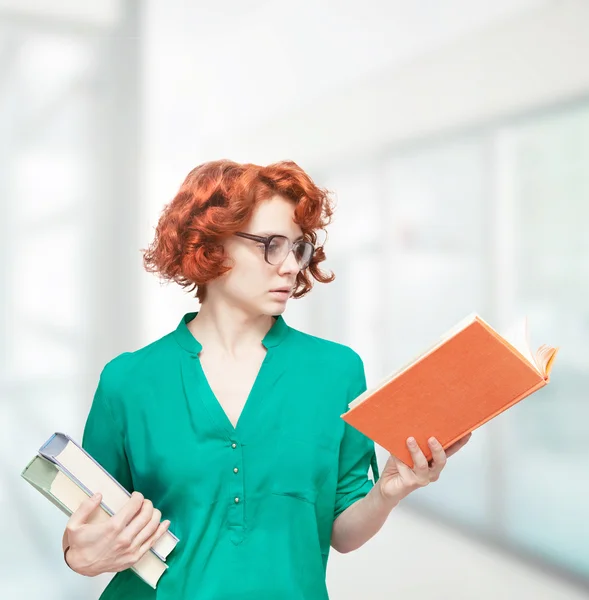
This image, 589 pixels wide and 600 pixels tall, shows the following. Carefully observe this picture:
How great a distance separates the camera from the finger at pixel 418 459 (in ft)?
4.05

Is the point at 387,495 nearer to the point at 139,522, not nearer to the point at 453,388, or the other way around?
the point at 453,388

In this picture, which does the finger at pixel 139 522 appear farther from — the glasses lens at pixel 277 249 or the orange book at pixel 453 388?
the glasses lens at pixel 277 249

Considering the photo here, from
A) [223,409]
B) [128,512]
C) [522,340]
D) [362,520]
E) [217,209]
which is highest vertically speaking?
[217,209]

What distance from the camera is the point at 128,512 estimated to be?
4.06ft

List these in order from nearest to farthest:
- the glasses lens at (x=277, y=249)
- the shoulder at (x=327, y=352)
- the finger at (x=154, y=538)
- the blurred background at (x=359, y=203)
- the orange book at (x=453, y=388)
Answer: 1. the orange book at (x=453, y=388)
2. the finger at (x=154, y=538)
3. the glasses lens at (x=277, y=249)
4. the shoulder at (x=327, y=352)
5. the blurred background at (x=359, y=203)

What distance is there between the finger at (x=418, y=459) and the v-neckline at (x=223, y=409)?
0.30 m

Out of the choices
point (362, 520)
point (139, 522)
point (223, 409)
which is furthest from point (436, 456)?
point (139, 522)

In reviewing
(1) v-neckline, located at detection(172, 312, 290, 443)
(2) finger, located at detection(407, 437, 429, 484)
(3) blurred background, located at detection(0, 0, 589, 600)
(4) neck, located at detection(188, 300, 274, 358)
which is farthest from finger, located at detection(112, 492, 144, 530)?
(3) blurred background, located at detection(0, 0, 589, 600)

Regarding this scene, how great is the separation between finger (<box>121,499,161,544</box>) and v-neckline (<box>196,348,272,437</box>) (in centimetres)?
19

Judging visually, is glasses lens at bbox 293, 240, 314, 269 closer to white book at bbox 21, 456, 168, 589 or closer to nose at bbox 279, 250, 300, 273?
nose at bbox 279, 250, 300, 273

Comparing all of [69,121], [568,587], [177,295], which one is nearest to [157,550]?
[177,295]

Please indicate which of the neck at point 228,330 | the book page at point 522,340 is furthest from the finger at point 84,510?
the book page at point 522,340

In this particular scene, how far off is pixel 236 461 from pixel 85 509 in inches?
10.5

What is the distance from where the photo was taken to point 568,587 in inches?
119
